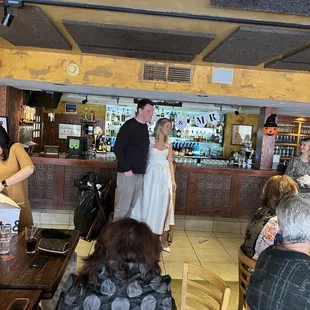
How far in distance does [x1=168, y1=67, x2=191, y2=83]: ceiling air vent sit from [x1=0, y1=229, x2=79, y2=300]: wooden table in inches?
96.9

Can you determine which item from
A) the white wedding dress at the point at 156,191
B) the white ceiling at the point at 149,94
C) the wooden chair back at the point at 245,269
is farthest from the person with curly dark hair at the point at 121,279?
the white ceiling at the point at 149,94

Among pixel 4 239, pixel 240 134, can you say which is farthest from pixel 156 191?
pixel 240 134

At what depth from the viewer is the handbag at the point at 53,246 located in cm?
190

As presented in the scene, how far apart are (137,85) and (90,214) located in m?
1.76

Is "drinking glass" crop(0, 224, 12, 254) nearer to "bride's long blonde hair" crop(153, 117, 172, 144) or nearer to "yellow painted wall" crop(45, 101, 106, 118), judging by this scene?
"bride's long blonde hair" crop(153, 117, 172, 144)

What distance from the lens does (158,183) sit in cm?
388

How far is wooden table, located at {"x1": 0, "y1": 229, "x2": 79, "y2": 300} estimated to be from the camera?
5.06 feet

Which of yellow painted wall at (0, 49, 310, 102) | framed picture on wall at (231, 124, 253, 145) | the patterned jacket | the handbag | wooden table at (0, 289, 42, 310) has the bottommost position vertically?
wooden table at (0, 289, 42, 310)

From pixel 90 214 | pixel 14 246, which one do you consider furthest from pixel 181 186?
pixel 14 246

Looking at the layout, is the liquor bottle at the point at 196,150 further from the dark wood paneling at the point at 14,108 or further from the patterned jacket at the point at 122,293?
the patterned jacket at the point at 122,293

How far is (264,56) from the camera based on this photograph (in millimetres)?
2980

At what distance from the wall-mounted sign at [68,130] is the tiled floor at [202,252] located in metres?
5.44

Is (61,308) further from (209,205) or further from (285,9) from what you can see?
(209,205)

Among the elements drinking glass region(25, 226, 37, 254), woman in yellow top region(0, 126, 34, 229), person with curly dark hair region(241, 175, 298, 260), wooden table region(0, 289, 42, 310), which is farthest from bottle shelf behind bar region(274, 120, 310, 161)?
wooden table region(0, 289, 42, 310)
